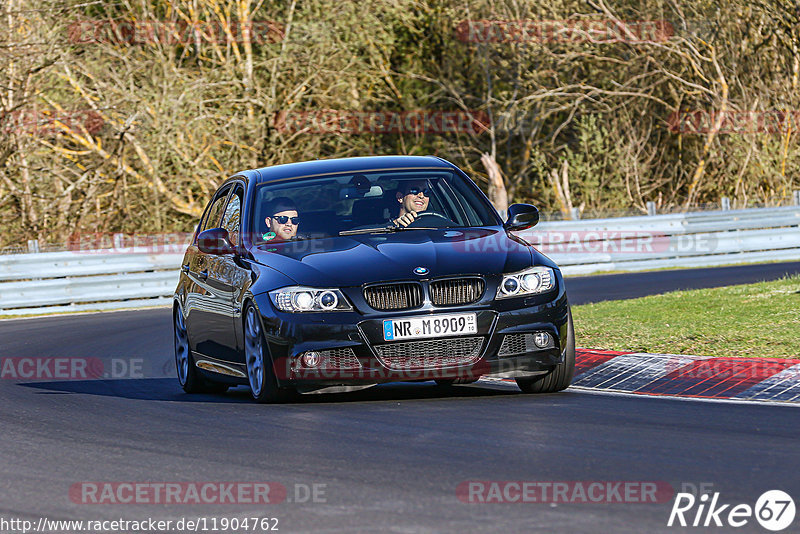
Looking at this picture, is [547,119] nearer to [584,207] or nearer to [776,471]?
[584,207]

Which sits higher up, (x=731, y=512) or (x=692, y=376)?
(x=731, y=512)

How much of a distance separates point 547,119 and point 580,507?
3034cm

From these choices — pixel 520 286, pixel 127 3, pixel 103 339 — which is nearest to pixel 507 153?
pixel 127 3

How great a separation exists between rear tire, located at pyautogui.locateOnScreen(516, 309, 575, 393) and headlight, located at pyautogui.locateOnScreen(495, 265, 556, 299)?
0.25 metres

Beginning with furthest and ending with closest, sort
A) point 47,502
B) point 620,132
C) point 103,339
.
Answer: point 620,132
point 103,339
point 47,502

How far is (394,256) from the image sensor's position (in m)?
9.07

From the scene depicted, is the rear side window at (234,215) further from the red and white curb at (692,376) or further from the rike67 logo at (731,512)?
the rike67 logo at (731,512)

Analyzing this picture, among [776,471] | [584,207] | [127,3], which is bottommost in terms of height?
[584,207]

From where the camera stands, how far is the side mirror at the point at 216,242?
10164 mm

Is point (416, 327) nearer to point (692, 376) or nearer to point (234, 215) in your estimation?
point (692, 376)

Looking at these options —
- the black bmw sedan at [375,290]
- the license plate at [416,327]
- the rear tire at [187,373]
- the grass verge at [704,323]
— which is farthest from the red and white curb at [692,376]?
the rear tire at [187,373]

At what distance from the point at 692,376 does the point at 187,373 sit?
A: 12.8ft

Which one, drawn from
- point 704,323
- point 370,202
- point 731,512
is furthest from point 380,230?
point 731,512

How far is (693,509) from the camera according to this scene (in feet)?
17.9
